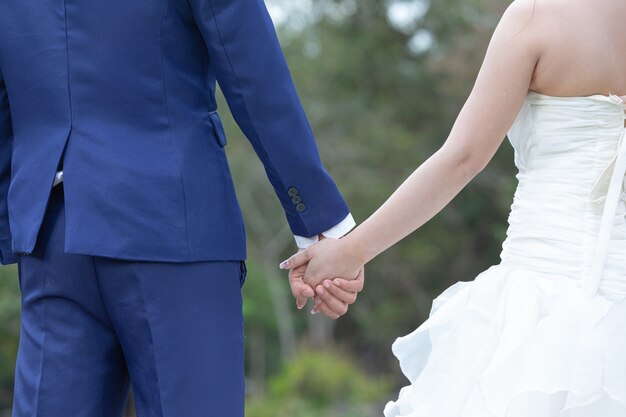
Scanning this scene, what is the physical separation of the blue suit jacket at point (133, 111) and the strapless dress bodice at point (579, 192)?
0.61 meters

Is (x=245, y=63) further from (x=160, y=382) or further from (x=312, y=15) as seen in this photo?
(x=312, y=15)

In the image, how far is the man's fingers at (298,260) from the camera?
259cm

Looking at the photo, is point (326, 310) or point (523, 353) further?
point (326, 310)

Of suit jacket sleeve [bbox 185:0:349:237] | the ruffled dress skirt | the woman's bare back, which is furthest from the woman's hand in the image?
the woman's bare back

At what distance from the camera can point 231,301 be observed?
7.18 feet

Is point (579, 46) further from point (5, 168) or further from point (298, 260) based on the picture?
point (5, 168)

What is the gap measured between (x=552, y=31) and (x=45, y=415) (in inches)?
54.5

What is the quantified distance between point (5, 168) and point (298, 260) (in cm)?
80

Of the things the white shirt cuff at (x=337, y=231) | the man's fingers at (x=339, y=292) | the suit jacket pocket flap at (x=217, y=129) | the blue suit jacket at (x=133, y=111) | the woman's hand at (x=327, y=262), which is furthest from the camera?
the man's fingers at (x=339, y=292)

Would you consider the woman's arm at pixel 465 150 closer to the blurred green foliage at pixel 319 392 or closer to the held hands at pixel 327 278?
the held hands at pixel 327 278

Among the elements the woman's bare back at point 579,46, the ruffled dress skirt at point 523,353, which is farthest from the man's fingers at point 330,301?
the woman's bare back at point 579,46

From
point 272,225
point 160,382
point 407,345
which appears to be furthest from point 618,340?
point 272,225

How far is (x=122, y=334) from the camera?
2139 mm

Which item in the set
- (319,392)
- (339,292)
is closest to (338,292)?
(339,292)
